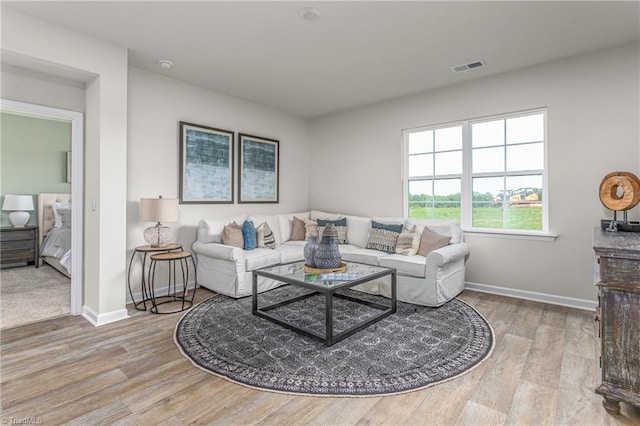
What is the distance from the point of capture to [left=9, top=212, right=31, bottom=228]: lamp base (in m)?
5.46

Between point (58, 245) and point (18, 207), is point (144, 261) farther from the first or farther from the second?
point (18, 207)

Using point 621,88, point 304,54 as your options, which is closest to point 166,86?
point 304,54

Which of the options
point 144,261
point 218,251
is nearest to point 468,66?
point 218,251

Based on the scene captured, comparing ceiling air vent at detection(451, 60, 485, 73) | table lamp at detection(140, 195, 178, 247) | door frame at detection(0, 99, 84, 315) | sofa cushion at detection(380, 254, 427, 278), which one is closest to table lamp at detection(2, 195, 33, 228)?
door frame at detection(0, 99, 84, 315)

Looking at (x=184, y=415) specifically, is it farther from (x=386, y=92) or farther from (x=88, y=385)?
(x=386, y=92)

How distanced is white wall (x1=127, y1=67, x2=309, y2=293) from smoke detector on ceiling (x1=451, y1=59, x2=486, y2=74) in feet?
9.23

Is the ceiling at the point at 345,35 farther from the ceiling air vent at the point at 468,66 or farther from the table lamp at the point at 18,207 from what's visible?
the table lamp at the point at 18,207

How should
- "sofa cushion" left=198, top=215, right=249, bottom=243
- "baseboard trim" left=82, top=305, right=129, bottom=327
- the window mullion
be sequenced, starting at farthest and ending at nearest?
1. the window mullion
2. "sofa cushion" left=198, top=215, right=249, bottom=243
3. "baseboard trim" left=82, top=305, right=129, bottom=327

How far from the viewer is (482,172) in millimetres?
4125

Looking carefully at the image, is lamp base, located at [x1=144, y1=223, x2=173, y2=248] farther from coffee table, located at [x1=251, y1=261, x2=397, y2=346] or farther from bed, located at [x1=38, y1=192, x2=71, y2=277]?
bed, located at [x1=38, y1=192, x2=71, y2=277]

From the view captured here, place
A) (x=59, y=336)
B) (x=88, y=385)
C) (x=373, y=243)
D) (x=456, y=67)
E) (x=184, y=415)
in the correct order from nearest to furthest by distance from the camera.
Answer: (x=184, y=415), (x=88, y=385), (x=59, y=336), (x=456, y=67), (x=373, y=243)

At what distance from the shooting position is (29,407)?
70.6 inches

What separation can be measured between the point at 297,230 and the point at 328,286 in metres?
2.47

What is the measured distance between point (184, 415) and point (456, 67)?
4.05 m
